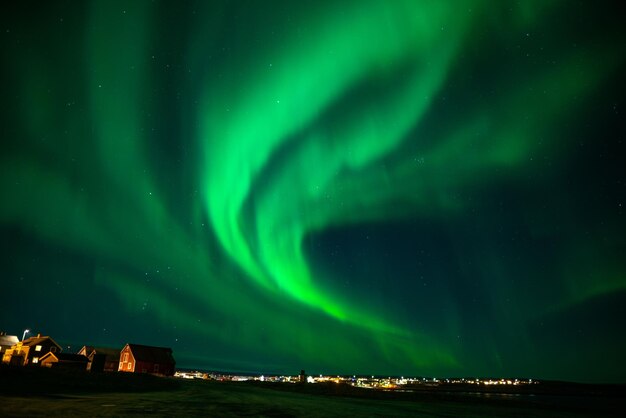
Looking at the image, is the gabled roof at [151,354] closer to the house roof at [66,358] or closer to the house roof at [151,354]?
the house roof at [151,354]

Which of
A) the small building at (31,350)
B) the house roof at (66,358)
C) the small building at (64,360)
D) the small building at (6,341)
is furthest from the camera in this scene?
the small building at (6,341)

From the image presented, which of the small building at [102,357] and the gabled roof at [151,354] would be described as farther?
the gabled roof at [151,354]

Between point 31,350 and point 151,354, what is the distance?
2420 cm

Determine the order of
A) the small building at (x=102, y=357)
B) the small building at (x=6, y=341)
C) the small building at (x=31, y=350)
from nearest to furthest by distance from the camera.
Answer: the small building at (x=31, y=350) → the small building at (x=102, y=357) → the small building at (x=6, y=341)

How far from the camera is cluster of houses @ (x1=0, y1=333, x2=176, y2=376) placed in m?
87.8

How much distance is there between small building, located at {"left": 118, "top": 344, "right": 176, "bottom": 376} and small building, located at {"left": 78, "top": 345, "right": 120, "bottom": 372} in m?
1.69

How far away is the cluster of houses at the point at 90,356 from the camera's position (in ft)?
288

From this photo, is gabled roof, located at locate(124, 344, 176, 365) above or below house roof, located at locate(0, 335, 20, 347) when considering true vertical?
below

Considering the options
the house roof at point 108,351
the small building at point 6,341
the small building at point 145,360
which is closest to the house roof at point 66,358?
the house roof at point 108,351

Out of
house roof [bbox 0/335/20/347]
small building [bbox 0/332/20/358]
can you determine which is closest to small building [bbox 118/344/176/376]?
small building [bbox 0/332/20/358]

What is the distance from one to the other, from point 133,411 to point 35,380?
22747 millimetres

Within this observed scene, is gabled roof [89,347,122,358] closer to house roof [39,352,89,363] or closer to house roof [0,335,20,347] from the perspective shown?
house roof [39,352,89,363]

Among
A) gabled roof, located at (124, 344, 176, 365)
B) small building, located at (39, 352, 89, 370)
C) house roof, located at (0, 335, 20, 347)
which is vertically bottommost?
small building, located at (39, 352, 89, 370)

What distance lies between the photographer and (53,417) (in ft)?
56.6
